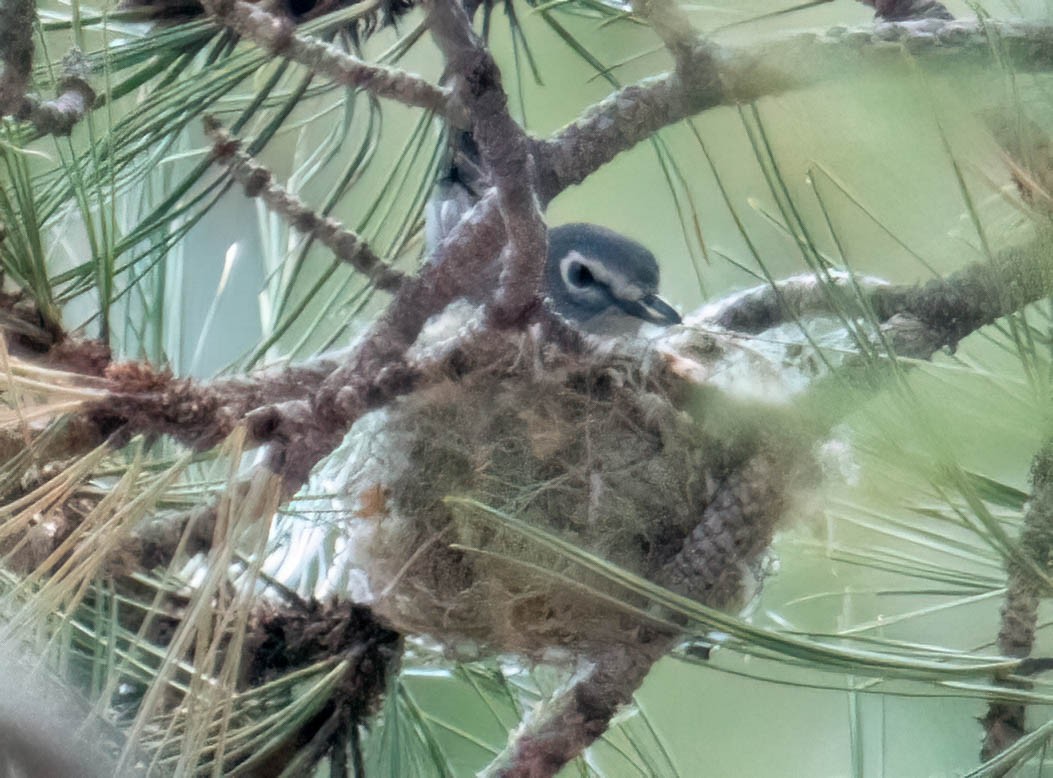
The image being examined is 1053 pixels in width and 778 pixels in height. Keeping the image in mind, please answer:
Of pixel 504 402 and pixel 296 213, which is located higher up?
pixel 296 213

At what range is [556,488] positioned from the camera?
1057 millimetres

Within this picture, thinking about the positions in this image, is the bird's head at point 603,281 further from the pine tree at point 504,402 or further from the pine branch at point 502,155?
the pine branch at point 502,155

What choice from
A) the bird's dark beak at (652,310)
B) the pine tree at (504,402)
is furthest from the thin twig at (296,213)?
the bird's dark beak at (652,310)

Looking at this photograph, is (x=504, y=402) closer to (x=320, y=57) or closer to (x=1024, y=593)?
(x=320, y=57)

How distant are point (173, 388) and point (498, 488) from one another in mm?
461

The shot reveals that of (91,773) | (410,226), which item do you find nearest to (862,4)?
(410,226)

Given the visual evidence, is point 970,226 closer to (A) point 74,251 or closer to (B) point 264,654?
(B) point 264,654

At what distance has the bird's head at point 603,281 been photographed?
1365mm

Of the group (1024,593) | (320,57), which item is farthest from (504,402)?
(1024,593)

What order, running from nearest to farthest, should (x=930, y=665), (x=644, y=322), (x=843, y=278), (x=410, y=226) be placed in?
1. (x=930, y=665)
2. (x=843, y=278)
3. (x=410, y=226)
4. (x=644, y=322)

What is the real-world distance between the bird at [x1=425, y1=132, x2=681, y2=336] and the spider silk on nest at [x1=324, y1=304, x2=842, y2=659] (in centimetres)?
20

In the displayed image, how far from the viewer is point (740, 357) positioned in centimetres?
106

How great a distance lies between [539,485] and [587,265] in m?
0.50

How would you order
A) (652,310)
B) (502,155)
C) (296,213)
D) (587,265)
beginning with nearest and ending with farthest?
1. (502,155)
2. (296,213)
3. (652,310)
4. (587,265)
